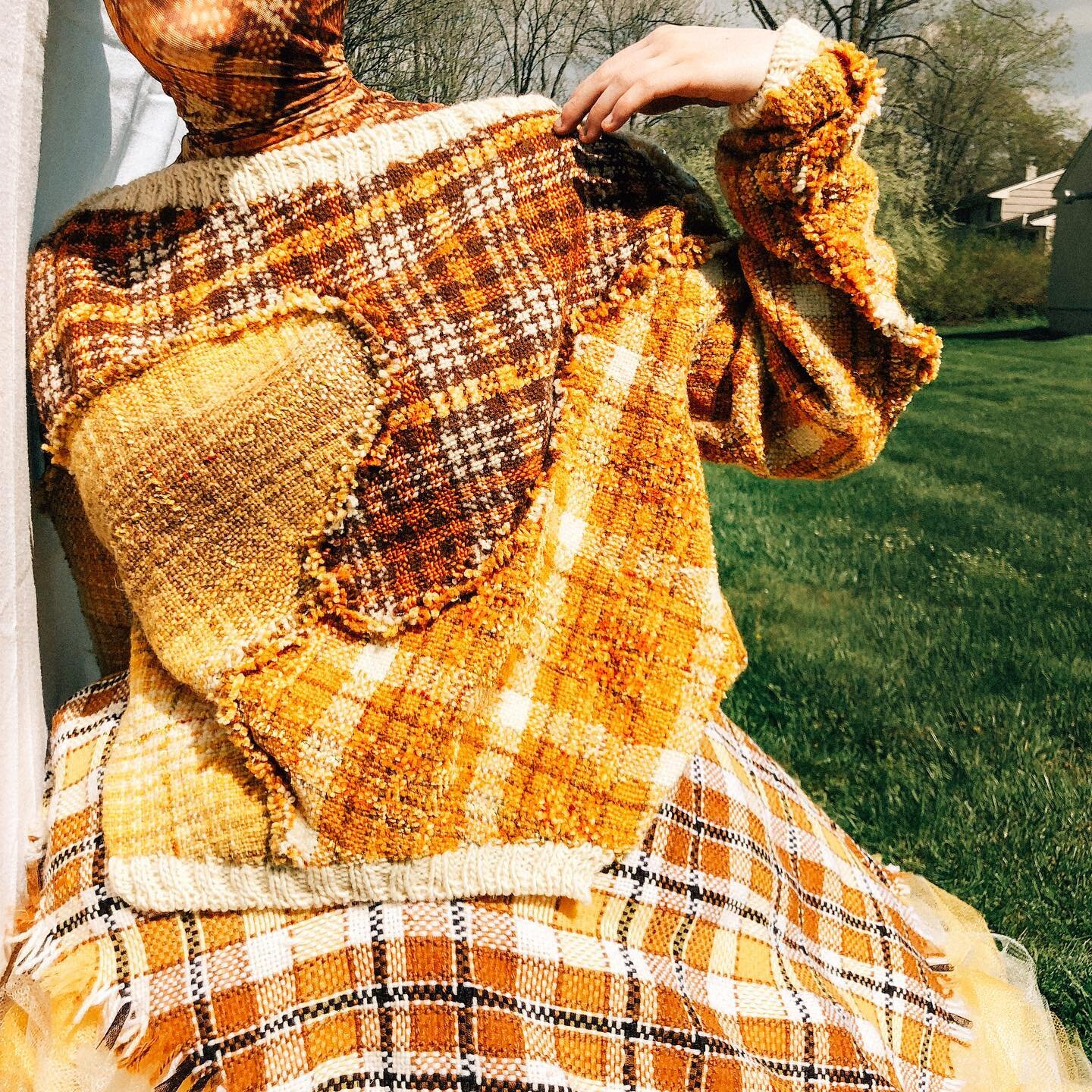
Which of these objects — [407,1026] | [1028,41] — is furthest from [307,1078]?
[1028,41]

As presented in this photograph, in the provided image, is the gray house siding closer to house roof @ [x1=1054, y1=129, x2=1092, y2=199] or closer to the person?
house roof @ [x1=1054, y1=129, x2=1092, y2=199]

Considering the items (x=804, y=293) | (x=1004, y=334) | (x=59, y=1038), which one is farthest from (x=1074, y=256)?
(x=59, y=1038)

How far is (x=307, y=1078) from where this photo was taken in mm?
939

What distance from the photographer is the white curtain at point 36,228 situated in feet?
3.22

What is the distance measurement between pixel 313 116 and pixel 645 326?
428mm

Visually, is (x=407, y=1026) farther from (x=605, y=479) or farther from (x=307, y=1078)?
(x=605, y=479)

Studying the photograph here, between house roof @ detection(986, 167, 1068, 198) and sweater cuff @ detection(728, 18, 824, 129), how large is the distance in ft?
58.8

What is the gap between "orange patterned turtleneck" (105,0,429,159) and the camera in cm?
90

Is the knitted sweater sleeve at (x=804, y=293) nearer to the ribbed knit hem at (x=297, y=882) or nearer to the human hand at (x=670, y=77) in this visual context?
the human hand at (x=670, y=77)

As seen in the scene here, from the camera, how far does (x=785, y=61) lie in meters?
0.98

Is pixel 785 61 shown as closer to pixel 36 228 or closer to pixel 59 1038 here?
pixel 36 228

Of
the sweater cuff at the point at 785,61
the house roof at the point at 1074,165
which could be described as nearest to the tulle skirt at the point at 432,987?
the sweater cuff at the point at 785,61

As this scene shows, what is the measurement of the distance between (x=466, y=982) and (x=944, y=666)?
2.55 meters

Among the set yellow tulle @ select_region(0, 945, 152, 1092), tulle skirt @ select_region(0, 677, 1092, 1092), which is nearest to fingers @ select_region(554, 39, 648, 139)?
tulle skirt @ select_region(0, 677, 1092, 1092)
